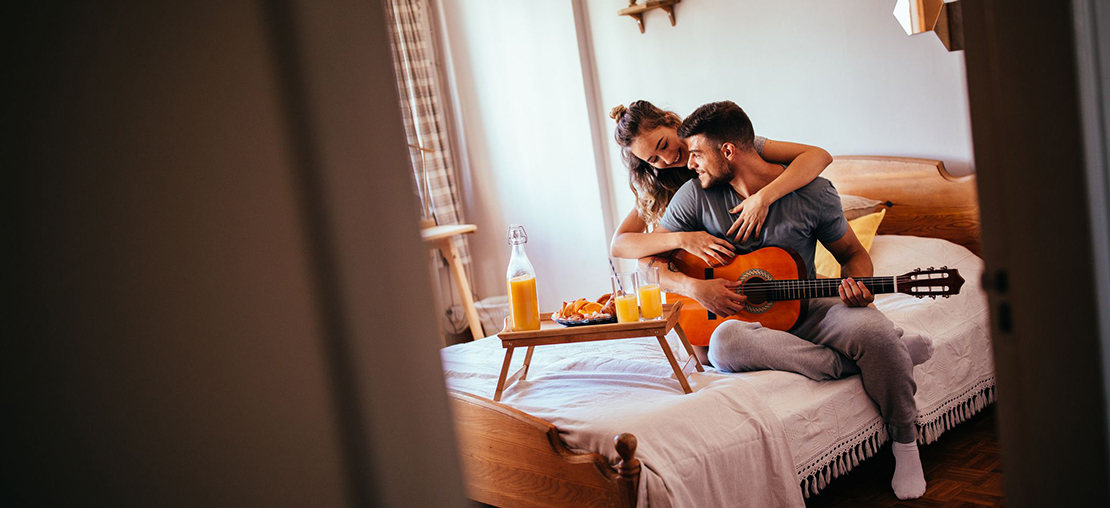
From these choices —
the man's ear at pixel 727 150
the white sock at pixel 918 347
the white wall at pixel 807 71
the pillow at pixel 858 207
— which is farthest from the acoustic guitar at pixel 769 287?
the white wall at pixel 807 71

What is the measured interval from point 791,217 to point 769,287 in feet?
0.77

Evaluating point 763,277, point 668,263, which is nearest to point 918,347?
point 763,277

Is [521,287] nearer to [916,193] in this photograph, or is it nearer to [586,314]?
[586,314]

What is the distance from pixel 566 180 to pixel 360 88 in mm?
3919

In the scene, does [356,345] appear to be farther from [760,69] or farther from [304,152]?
[760,69]

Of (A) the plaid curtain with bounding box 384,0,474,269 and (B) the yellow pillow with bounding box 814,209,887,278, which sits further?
(A) the plaid curtain with bounding box 384,0,474,269

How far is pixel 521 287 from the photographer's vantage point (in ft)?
6.70

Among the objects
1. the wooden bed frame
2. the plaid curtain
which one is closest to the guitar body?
the wooden bed frame

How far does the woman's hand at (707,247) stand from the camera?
88.7 inches

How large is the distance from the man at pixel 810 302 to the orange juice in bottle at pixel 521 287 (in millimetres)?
470

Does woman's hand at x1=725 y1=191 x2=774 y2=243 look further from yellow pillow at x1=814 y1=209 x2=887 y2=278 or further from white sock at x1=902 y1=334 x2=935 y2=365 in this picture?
yellow pillow at x1=814 y1=209 x2=887 y2=278

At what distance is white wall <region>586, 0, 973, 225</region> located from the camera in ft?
10.2

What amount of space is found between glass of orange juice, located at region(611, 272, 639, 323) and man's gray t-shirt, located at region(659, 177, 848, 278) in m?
0.41

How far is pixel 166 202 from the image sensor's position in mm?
353
